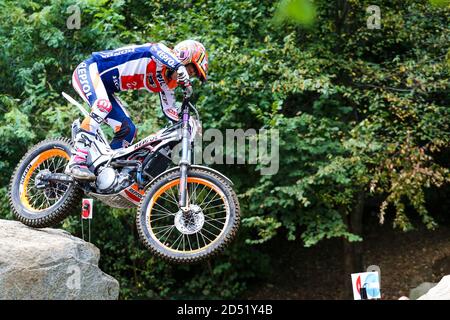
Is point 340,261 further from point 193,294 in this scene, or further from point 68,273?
point 68,273

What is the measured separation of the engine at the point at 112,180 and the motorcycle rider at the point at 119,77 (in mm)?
91

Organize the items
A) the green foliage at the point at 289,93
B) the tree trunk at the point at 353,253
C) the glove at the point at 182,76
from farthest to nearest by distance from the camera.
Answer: the tree trunk at the point at 353,253 < the green foliage at the point at 289,93 < the glove at the point at 182,76

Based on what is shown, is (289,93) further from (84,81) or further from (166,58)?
(166,58)

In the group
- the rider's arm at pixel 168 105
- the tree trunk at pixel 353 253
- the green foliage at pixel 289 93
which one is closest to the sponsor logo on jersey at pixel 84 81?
the rider's arm at pixel 168 105

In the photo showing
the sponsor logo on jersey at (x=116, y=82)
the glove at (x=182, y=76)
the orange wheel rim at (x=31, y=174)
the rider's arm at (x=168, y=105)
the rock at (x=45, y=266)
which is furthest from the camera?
the rock at (x=45, y=266)

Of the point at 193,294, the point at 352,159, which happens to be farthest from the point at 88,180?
the point at 193,294

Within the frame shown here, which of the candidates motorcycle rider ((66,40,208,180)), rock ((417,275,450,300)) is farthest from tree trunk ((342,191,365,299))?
motorcycle rider ((66,40,208,180))

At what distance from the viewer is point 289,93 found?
12273mm

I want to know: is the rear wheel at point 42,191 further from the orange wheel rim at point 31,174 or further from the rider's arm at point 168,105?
the rider's arm at point 168,105

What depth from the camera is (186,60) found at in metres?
6.37

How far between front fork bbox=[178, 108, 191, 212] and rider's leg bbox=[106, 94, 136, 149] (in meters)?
0.83

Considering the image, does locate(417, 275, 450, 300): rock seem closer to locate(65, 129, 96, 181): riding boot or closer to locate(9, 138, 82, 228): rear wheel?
locate(65, 129, 96, 181): riding boot

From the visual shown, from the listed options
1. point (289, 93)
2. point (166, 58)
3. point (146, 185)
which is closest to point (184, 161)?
point (146, 185)

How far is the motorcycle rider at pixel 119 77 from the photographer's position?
21.2 feet
